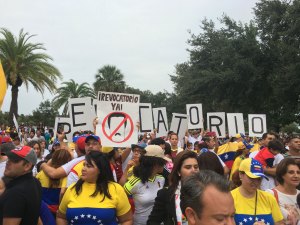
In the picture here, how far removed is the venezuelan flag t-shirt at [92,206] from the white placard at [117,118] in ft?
8.84

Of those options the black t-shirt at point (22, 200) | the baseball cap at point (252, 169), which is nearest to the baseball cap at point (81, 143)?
the black t-shirt at point (22, 200)

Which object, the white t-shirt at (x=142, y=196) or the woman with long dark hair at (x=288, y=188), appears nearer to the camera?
the woman with long dark hair at (x=288, y=188)

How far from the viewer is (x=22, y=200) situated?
12.1ft

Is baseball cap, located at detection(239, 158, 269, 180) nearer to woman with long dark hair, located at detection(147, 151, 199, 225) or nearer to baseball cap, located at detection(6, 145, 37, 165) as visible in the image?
woman with long dark hair, located at detection(147, 151, 199, 225)

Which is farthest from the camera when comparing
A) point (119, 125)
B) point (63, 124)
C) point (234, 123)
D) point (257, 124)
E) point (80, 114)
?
point (234, 123)

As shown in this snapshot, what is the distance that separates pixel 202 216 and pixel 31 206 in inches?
81.7

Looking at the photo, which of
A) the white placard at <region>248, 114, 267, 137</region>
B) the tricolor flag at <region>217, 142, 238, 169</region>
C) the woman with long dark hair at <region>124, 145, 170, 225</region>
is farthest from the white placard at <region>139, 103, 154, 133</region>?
the woman with long dark hair at <region>124, 145, 170, 225</region>

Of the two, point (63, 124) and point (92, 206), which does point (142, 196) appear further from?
point (63, 124)

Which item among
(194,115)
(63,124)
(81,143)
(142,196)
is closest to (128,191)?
(142,196)

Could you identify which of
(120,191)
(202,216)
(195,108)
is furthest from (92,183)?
(195,108)

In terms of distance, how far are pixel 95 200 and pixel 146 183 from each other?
47.4 inches

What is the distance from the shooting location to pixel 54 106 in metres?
49.4

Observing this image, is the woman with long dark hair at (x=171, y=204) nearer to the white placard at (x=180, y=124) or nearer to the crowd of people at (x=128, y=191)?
the crowd of people at (x=128, y=191)

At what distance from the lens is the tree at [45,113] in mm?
46531
